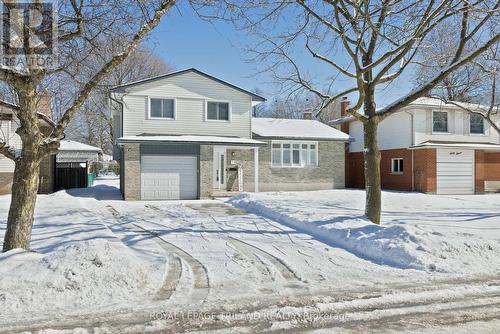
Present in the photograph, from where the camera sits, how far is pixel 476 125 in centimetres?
2378

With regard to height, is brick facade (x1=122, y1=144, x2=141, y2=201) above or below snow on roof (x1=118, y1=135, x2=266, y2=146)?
below

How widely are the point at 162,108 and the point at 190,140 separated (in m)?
2.54

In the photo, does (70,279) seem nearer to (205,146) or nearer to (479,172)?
(205,146)

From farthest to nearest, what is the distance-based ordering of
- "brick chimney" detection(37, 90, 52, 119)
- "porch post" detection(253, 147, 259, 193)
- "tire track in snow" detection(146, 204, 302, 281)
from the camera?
"porch post" detection(253, 147, 259, 193)
"brick chimney" detection(37, 90, 52, 119)
"tire track in snow" detection(146, 204, 302, 281)

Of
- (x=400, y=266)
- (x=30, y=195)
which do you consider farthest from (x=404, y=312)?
(x=30, y=195)

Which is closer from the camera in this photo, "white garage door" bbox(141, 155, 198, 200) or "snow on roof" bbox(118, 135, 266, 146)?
"snow on roof" bbox(118, 135, 266, 146)

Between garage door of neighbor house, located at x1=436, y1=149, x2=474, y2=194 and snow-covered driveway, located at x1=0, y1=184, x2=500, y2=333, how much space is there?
16874mm

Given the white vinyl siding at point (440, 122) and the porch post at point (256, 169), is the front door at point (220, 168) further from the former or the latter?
the white vinyl siding at point (440, 122)

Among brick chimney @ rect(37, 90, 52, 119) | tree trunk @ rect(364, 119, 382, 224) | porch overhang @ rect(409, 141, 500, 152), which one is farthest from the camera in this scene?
porch overhang @ rect(409, 141, 500, 152)

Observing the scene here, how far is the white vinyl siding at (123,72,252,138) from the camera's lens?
18214 millimetres

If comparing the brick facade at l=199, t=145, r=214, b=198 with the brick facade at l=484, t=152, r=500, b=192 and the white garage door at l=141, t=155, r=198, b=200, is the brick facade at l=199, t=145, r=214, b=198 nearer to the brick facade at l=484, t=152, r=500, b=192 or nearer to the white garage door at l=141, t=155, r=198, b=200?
the white garage door at l=141, t=155, r=198, b=200

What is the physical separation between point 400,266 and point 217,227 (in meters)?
5.05

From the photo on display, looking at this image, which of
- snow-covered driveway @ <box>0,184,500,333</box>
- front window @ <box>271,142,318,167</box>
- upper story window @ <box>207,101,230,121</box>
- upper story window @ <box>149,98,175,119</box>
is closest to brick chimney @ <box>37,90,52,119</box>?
upper story window @ <box>149,98,175,119</box>

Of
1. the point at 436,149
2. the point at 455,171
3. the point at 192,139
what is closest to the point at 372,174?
the point at 192,139
